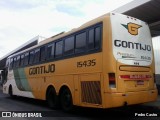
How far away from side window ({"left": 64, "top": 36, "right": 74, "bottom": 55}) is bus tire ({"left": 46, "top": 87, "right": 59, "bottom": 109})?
212cm

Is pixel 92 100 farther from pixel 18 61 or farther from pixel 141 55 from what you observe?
pixel 18 61

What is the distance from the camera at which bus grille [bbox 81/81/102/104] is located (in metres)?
9.48

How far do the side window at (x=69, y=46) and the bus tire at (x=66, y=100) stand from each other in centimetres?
157

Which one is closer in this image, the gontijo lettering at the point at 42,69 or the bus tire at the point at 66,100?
the bus tire at the point at 66,100

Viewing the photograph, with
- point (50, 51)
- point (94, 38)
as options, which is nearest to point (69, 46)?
point (94, 38)

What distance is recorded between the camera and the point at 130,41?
9977 mm

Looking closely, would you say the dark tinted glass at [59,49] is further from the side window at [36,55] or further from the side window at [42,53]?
the side window at [36,55]

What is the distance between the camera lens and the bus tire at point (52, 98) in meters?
12.7

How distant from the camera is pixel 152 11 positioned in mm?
16234

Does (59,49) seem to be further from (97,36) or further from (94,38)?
(97,36)

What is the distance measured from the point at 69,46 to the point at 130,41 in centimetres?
285

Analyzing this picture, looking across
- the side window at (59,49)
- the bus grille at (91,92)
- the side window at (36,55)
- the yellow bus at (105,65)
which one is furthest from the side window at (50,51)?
the bus grille at (91,92)

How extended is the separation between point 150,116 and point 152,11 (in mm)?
7772

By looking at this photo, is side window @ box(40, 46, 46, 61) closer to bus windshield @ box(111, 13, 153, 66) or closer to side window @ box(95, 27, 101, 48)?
side window @ box(95, 27, 101, 48)
